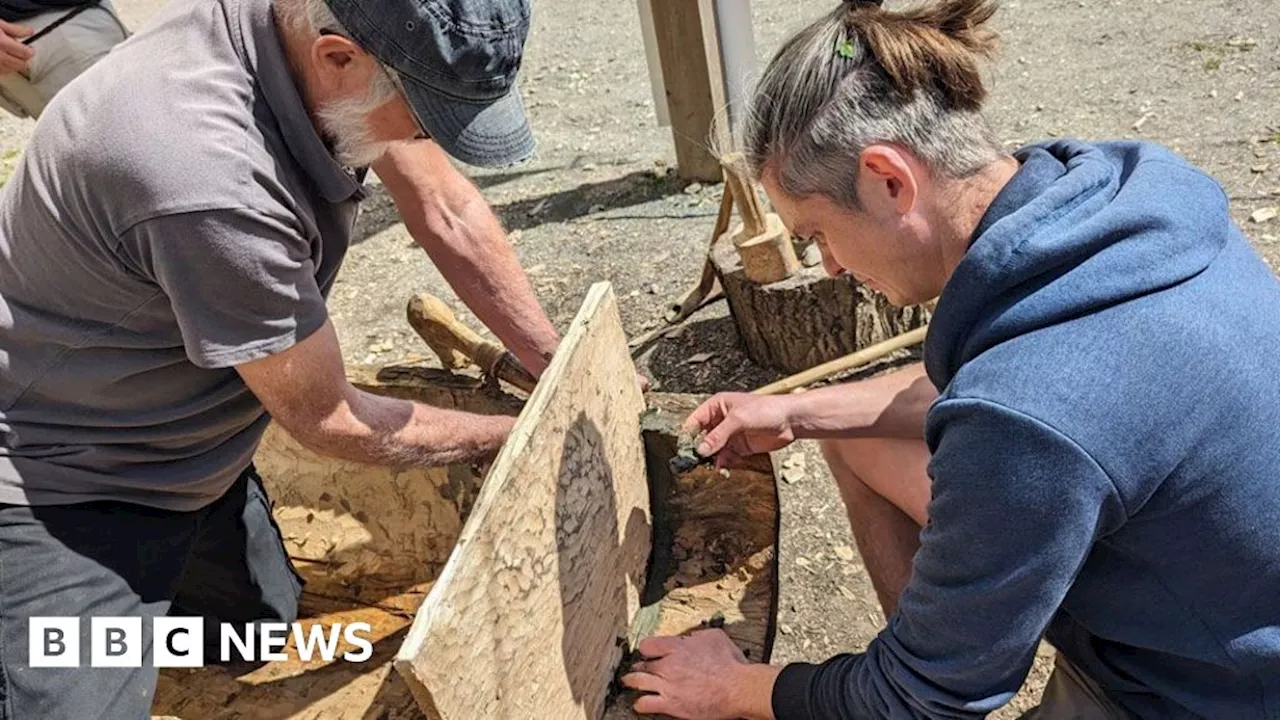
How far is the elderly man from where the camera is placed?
169 centimetres

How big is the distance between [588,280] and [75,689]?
257 cm

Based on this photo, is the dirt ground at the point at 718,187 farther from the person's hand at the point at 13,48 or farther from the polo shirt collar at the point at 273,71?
the polo shirt collar at the point at 273,71

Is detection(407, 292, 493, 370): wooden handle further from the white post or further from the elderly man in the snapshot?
the white post

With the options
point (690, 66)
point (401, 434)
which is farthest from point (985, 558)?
point (690, 66)

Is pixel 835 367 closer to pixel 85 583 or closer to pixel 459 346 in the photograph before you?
pixel 459 346

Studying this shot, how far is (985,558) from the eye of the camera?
4.35 ft

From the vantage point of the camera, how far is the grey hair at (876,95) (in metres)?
1.43

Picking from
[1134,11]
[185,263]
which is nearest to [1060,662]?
[185,263]

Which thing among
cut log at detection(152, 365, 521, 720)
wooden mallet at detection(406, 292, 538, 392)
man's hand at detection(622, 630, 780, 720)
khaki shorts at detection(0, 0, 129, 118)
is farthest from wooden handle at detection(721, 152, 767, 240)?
khaki shorts at detection(0, 0, 129, 118)

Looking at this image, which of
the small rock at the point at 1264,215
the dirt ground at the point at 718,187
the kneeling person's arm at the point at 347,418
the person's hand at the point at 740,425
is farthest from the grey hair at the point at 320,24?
the small rock at the point at 1264,215

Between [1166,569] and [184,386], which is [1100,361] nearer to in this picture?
[1166,569]

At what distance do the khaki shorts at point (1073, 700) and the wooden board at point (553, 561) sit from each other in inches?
29.3

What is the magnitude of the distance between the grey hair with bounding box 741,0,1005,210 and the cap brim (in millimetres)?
490

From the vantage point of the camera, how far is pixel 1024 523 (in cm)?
128
